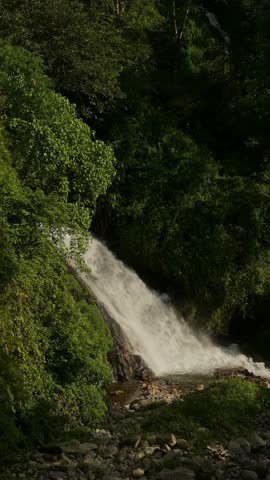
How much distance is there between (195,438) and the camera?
8492 millimetres

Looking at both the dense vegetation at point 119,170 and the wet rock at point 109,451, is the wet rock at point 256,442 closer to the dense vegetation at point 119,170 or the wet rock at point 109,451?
the wet rock at point 109,451

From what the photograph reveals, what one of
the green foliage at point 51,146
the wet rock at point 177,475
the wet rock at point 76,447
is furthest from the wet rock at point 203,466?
the green foliage at point 51,146

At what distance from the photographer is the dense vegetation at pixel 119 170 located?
889cm

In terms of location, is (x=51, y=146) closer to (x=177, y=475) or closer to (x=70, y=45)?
(x=177, y=475)

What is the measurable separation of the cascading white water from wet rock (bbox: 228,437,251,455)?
4323mm

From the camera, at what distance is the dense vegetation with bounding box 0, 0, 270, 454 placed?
8.89 meters

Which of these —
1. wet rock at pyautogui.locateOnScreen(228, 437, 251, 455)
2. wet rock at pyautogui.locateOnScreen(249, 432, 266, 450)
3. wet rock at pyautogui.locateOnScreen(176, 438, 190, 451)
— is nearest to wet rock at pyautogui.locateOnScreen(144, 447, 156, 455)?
wet rock at pyautogui.locateOnScreen(176, 438, 190, 451)

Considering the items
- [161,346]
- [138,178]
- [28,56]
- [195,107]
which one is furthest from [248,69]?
[161,346]

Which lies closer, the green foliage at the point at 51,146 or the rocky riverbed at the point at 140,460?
the rocky riverbed at the point at 140,460

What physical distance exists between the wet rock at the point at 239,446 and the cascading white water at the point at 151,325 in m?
4.32

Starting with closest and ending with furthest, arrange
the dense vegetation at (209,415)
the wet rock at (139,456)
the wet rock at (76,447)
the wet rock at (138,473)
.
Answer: the wet rock at (138,473) → the wet rock at (76,447) → the wet rock at (139,456) → the dense vegetation at (209,415)

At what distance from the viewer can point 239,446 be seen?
824 cm

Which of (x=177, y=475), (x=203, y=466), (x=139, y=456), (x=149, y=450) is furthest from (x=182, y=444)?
(x=177, y=475)

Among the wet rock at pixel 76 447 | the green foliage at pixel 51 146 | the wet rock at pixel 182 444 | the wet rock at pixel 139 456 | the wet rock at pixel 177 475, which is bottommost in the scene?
the wet rock at pixel 76 447
